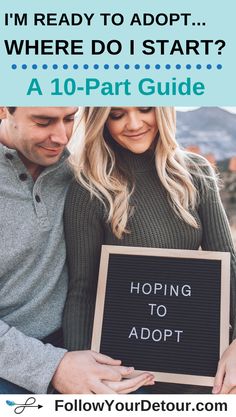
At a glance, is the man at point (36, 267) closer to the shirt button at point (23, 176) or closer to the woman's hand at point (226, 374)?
the shirt button at point (23, 176)

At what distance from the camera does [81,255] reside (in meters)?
1.85

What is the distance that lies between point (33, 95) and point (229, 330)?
0.95 metres

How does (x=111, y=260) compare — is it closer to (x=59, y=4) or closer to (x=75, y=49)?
(x=75, y=49)

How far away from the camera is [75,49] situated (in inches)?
73.0

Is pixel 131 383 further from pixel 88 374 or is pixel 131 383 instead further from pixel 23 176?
pixel 23 176

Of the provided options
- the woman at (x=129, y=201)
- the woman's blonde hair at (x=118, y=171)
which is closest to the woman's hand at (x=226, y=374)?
the woman at (x=129, y=201)

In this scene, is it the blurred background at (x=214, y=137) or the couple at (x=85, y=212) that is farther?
the blurred background at (x=214, y=137)

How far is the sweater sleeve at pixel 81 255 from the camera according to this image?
1.84m

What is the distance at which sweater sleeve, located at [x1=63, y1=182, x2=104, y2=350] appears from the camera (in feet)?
6.05

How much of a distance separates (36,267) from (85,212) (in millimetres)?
228

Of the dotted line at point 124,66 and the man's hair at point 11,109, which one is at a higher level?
the dotted line at point 124,66

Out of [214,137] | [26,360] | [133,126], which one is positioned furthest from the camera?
[214,137]
